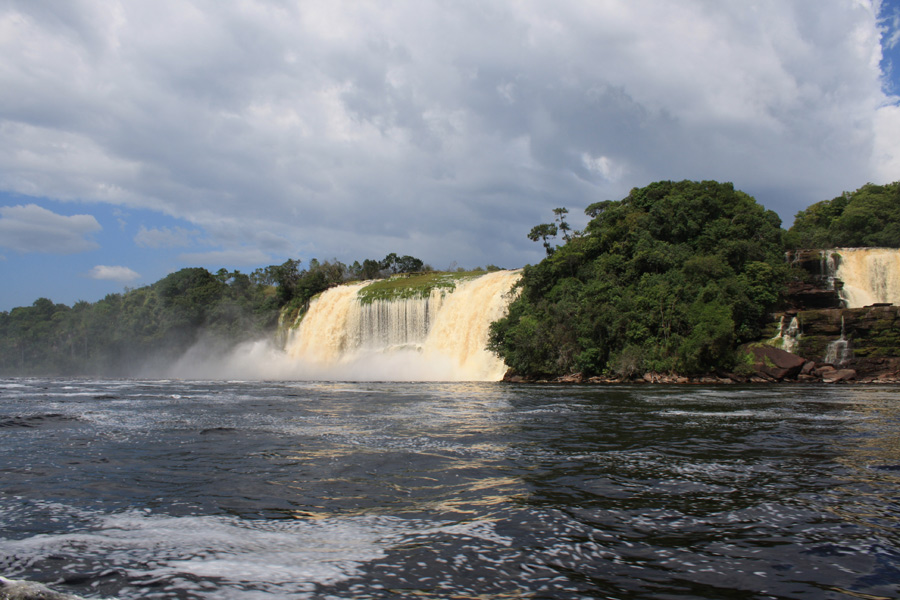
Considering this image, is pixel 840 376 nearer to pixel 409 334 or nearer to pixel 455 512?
pixel 409 334

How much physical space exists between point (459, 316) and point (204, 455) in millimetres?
35455

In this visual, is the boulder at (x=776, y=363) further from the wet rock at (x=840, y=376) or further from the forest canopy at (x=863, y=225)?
the forest canopy at (x=863, y=225)

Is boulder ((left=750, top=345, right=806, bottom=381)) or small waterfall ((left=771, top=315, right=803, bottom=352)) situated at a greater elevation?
small waterfall ((left=771, top=315, right=803, bottom=352))

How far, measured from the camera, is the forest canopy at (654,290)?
34.0m

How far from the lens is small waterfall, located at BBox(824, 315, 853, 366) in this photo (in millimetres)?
31266

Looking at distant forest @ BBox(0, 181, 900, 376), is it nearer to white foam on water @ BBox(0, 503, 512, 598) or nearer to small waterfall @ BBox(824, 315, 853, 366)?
small waterfall @ BBox(824, 315, 853, 366)

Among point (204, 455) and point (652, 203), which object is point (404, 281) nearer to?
point (652, 203)

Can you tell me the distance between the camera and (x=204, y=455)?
8664 mm

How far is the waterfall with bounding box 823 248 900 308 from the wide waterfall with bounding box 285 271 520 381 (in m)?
21.9

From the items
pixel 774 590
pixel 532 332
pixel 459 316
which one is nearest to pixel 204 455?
pixel 774 590

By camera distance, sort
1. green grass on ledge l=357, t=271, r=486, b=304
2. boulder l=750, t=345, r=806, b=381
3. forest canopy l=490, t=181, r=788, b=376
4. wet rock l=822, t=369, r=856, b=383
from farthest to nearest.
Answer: green grass on ledge l=357, t=271, r=486, b=304 → forest canopy l=490, t=181, r=788, b=376 → boulder l=750, t=345, r=806, b=381 → wet rock l=822, t=369, r=856, b=383

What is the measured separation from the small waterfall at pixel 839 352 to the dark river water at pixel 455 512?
2335 centimetres

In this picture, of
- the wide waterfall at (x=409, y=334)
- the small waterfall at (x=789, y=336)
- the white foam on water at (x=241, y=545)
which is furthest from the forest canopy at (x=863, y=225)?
the white foam on water at (x=241, y=545)

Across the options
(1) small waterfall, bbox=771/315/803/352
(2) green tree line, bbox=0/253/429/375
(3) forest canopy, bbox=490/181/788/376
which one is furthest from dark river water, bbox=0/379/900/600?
(2) green tree line, bbox=0/253/429/375
